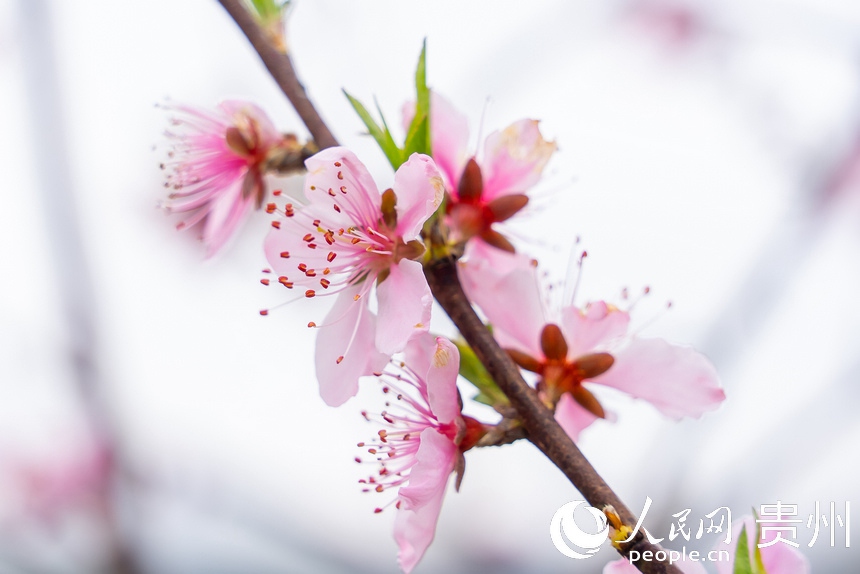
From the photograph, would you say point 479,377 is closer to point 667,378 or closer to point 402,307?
point 402,307

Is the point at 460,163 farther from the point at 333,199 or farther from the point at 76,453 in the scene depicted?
the point at 76,453

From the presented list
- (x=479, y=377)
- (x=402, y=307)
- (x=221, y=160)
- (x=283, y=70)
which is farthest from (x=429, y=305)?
(x=221, y=160)

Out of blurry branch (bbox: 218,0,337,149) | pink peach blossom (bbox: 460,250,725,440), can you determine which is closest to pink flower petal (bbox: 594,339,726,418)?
pink peach blossom (bbox: 460,250,725,440)

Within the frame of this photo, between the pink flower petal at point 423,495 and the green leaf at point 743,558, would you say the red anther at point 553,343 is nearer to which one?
the pink flower petal at point 423,495

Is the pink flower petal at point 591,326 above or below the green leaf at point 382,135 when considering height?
below

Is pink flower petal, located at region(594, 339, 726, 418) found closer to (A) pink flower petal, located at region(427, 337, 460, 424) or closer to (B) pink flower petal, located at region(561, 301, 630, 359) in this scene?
(B) pink flower petal, located at region(561, 301, 630, 359)

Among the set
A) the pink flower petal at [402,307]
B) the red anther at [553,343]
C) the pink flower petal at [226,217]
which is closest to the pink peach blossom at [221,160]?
the pink flower petal at [226,217]

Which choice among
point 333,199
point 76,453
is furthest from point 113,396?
point 76,453
